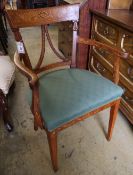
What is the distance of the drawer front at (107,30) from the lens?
1.35 m

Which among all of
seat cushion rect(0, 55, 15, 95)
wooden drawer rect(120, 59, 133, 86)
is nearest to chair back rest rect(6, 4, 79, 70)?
seat cushion rect(0, 55, 15, 95)

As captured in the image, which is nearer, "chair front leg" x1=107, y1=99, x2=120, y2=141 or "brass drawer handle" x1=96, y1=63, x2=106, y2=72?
"chair front leg" x1=107, y1=99, x2=120, y2=141

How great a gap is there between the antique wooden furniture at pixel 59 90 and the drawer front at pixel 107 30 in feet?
0.91

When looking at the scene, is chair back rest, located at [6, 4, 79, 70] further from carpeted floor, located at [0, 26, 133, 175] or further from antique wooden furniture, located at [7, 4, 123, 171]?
carpeted floor, located at [0, 26, 133, 175]

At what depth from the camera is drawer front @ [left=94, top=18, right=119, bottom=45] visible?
1.35 m

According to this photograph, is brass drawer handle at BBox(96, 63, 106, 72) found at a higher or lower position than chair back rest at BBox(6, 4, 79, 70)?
lower

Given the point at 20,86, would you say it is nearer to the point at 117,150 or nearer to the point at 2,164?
the point at 2,164

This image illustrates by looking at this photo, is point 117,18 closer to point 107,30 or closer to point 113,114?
point 107,30

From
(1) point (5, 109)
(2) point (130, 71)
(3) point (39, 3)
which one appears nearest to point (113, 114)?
(2) point (130, 71)

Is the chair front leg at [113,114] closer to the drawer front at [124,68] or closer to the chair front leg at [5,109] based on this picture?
the drawer front at [124,68]

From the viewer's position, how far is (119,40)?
1302mm

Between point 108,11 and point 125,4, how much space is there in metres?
0.21

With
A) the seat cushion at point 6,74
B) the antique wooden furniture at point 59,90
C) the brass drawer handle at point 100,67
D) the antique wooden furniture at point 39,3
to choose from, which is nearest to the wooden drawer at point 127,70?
the antique wooden furniture at point 59,90

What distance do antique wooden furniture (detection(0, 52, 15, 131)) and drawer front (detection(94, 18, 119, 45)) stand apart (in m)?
0.82
